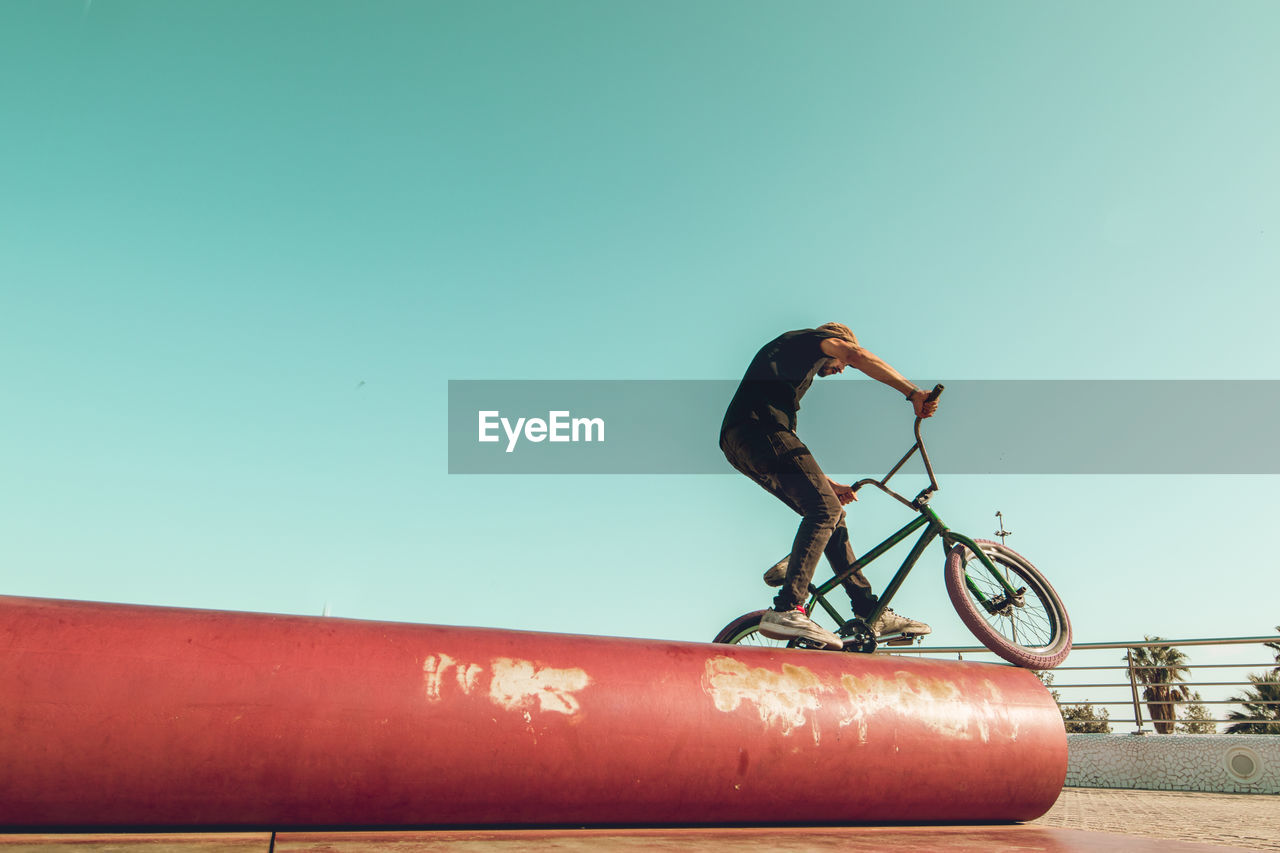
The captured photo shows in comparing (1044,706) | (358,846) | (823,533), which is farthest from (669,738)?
(823,533)

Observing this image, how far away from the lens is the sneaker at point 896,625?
4.97 meters

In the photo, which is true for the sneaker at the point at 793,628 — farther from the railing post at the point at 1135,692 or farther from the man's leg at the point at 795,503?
the railing post at the point at 1135,692

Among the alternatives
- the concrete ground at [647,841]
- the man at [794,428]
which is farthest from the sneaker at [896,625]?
the concrete ground at [647,841]

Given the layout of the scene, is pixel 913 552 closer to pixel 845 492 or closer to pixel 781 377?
pixel 845 492

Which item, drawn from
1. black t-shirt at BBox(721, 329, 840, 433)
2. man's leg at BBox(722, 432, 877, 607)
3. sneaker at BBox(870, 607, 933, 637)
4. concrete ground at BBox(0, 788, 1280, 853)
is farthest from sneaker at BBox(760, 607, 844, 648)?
concrete ground at BBox(0, 788, 1280, 853)

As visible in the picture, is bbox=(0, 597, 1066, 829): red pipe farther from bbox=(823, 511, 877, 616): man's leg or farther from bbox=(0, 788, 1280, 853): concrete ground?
bbox=(823, 511, 877, 616): man's leg

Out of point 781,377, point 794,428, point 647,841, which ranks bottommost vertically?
point 647,841

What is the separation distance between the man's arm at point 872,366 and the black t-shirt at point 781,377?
0.07m

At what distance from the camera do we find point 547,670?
7.73ft

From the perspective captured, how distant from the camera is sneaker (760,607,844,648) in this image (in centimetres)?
424

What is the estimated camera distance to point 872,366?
4660mm

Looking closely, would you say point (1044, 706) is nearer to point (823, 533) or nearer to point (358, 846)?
point (823, 533)

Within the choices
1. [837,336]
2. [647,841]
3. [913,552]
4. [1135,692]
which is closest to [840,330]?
[837,336]

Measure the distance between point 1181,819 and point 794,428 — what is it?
310 centimetres
